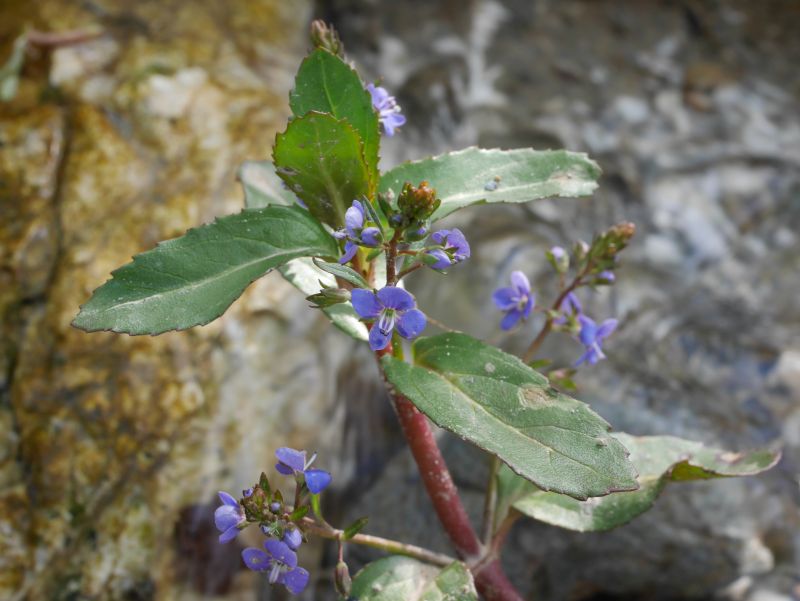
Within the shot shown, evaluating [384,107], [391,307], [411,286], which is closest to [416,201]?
[391,307]

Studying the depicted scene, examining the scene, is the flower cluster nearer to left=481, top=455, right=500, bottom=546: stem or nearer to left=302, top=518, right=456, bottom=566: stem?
left=302, top=518, right=456, bottom=566: stem

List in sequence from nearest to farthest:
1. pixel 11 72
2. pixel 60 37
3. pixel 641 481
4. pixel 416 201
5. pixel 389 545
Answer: pixel 416 201
pixel 389 545
pixel 641 481
pixel 11 72
pixel 60 37

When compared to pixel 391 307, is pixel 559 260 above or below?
below

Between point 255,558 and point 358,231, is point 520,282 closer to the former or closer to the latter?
point 358,231

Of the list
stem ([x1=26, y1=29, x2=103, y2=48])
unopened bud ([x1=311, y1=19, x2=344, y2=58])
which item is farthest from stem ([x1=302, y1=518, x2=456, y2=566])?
stem ([x1=26, y1=29, x2=103, y2=48])

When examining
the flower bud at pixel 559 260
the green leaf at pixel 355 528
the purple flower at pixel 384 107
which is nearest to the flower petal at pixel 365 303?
the green leaf at pixel 355 528

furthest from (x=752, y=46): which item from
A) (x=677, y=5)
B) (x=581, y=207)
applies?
(x=581, y=207)
